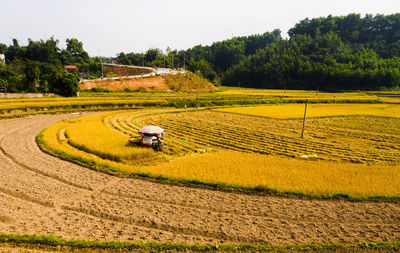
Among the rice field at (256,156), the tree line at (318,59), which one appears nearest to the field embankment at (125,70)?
the tree line at (318,59)

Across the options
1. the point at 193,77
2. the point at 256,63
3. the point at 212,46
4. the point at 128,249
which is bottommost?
the point at 128,249

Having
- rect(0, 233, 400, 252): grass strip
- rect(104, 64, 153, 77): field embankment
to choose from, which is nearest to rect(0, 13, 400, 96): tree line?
rect(104, 64, 153, 77): field embankment

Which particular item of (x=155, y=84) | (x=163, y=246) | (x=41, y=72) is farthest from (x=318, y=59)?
(x=163, y=246)

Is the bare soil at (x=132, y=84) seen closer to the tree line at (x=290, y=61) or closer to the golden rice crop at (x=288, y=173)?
the tree line at (x=290, y=61)

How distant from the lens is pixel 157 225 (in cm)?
952

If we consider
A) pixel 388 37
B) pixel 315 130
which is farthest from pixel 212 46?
pixel 315 130

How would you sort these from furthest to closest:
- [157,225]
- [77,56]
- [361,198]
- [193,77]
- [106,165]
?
[77,56] → [193,77] → [106,165] → [361,198] → [157,225]

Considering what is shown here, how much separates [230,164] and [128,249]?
9154 mm

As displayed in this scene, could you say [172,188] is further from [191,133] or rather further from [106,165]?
[191,133]

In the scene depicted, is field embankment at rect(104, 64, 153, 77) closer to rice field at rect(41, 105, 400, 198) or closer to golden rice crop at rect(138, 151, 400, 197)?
rice field at rect(41, 105, 400, 198)

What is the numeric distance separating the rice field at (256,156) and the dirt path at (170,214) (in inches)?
51.4

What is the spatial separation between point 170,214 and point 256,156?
31.1ft

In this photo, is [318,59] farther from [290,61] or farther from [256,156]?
[256,156]

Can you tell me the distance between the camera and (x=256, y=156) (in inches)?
708
